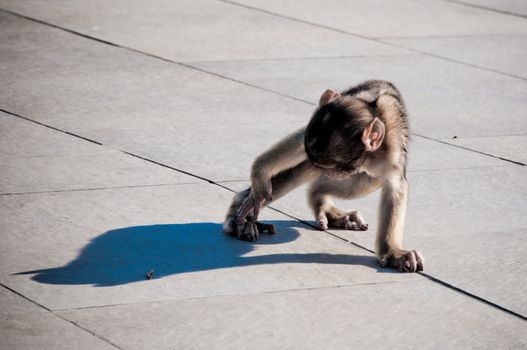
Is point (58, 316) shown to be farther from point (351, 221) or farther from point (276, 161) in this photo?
point (351, 221)

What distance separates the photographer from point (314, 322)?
5617mm

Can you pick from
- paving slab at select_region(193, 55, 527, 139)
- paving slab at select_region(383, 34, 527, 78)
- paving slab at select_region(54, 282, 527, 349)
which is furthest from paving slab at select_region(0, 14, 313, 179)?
paving slab at select_region(383, 34, 527, 78)

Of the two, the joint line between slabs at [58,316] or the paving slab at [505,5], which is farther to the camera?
the paving slab at [505,5]

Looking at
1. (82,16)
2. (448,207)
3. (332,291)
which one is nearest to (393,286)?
(332,291)

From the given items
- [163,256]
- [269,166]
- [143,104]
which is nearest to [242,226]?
[269,166]

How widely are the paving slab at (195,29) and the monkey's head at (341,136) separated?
19.3 feet

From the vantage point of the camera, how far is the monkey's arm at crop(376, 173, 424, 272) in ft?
21.2

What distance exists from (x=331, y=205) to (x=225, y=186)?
3.24 ft

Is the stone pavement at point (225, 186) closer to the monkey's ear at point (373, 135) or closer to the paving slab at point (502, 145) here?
the paving slab at point (502, 145)

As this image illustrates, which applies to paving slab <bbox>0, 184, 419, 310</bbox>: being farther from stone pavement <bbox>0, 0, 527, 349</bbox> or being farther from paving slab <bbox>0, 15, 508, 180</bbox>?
paving slab <bbox>0, 15, 508, 180</bbox>

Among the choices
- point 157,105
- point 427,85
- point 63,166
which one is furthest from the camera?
point 427,85

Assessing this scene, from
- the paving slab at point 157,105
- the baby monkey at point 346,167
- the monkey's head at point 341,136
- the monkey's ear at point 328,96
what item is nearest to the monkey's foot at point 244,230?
the baby monkey at point 346,167

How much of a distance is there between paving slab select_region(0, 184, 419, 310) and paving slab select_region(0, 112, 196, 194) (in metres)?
0.22

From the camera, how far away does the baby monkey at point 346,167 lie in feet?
20.1
